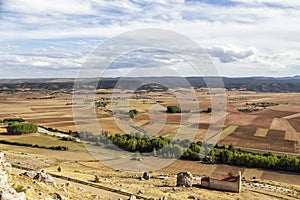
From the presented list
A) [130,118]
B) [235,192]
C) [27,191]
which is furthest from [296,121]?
[27,191]

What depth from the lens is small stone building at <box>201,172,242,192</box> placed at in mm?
49562

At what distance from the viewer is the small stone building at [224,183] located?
49.6m

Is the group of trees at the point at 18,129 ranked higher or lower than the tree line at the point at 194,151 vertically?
higher

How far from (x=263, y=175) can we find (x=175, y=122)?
61935 mm

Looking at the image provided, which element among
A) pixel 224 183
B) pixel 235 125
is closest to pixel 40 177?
pixel 224 183

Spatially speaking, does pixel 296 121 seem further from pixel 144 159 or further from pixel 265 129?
pixel 144 159

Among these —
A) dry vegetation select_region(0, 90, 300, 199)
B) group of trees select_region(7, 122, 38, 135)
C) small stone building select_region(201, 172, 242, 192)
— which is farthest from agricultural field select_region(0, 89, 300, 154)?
small stone building select_region(201, 172, 242, 192)

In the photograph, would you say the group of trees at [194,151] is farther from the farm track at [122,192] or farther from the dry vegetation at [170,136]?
the farm track at [122,192]

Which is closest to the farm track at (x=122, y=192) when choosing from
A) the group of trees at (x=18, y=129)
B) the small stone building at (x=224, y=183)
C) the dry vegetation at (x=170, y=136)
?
the dry vegetation at (x=170, y=136)

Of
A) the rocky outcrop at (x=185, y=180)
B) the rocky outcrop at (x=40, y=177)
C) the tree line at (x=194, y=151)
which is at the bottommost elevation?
the tree line at (x=194, y=151)

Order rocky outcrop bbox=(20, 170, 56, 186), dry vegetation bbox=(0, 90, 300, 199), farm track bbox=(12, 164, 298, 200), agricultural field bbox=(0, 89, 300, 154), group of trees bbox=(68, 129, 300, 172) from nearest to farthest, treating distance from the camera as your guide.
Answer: rocky outcrop bbox=(20, 170, 56, 186)
farm track bbox=(12, 164, 298, 200)
dry vegetation bbox=(0, 90, 300, 199)
group of trees bbox=(68, 129, 300, 172)
agricultural field bbox=(0, 89, 300, 154)

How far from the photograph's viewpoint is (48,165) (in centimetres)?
6462

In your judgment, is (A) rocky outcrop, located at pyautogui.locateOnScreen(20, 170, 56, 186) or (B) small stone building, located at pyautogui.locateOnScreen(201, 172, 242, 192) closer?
(A) rocky outcrop, located at pyautogui.locateOnScreen(20, 170, 56, 186)

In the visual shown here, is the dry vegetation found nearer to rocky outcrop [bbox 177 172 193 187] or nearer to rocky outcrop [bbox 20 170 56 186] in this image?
rocky outcrop [bbox 177 172 193 187]
